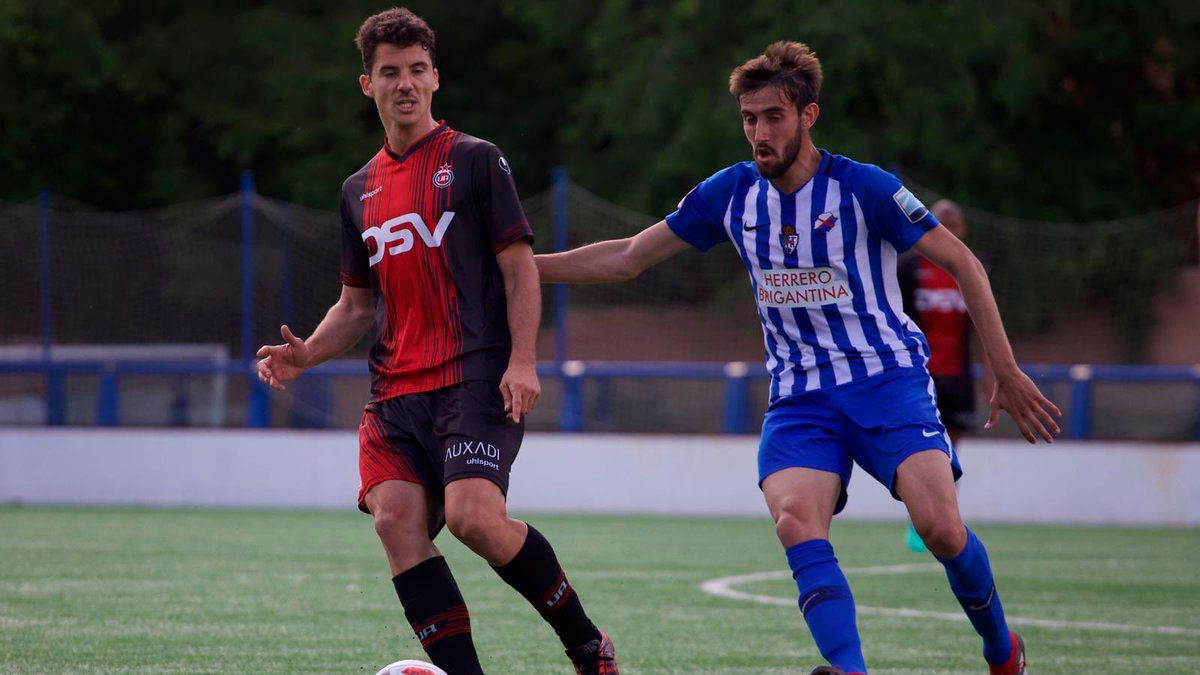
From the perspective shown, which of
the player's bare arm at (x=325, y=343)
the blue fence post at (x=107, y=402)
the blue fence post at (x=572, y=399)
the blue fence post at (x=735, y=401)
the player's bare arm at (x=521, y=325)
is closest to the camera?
the player's bare arm at (x=521, y=325)

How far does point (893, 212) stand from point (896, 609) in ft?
11.5

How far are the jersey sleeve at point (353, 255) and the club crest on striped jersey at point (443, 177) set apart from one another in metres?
0.32

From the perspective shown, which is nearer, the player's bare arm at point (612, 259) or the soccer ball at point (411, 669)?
the soccer ball at point (411, 669)

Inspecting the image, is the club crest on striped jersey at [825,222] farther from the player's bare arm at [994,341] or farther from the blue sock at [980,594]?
the blue sock at [980,594]

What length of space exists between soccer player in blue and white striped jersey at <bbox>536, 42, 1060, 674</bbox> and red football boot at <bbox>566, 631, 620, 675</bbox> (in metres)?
0.64

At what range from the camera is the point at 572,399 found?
646 inches

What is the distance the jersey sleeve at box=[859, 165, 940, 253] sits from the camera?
201 inches

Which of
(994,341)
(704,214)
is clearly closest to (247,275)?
(704,214)

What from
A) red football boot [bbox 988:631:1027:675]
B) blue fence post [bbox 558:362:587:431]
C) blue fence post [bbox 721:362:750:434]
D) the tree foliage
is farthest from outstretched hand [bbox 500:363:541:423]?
the tree foliage

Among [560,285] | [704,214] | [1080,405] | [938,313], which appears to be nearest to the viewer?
[704,214]

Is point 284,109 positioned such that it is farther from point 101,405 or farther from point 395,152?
point 395,152

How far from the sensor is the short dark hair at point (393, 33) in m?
5.11

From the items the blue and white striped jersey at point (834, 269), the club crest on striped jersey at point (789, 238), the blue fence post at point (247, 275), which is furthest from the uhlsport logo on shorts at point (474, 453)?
the blue fence post at point (247, 275)

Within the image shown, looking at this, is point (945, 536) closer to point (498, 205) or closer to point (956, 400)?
point (498, 205)
